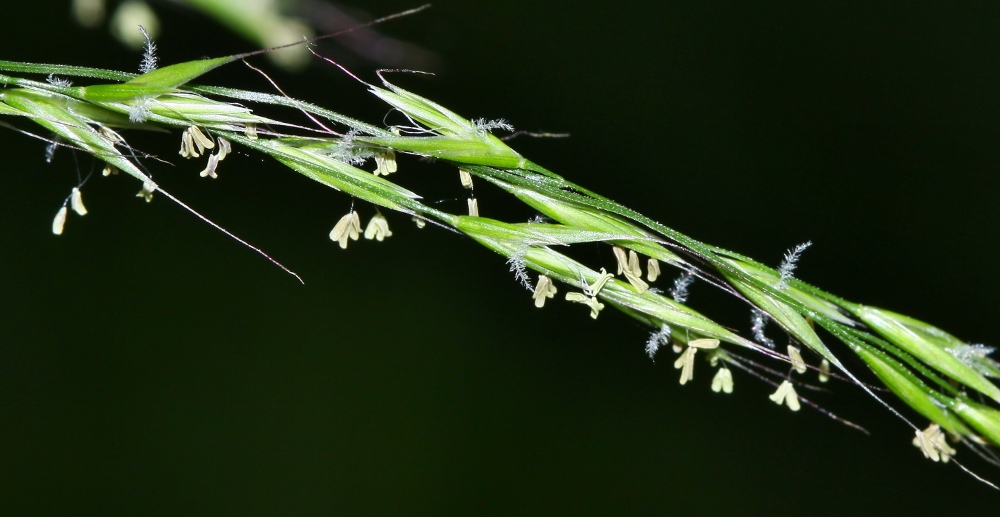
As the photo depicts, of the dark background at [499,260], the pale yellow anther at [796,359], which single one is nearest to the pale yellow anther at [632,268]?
the pale yellow anther at [796,359]

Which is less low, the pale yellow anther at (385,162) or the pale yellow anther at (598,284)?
the pale yellow anther at (385,162)

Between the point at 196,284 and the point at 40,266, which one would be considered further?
the point at 196,284

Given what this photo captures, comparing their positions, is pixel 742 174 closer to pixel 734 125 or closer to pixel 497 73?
pixel 734 125

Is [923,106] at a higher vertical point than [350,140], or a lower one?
higher

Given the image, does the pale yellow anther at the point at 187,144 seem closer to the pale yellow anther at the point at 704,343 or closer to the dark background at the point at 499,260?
the pale yellow anther at the point at 704,343

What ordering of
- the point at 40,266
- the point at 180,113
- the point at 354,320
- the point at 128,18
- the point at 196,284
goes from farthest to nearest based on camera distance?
the point at 354,320 → the point at 196,284 → the point at 40,266 → the point at 128,18 → the point at 180,113

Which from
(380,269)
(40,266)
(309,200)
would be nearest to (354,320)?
(380,269)

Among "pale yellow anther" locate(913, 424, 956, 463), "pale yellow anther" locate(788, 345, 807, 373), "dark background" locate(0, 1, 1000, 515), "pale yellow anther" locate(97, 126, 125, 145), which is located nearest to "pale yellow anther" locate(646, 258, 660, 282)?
"pale yellow anther" locate(788, 345, 807, 373)
